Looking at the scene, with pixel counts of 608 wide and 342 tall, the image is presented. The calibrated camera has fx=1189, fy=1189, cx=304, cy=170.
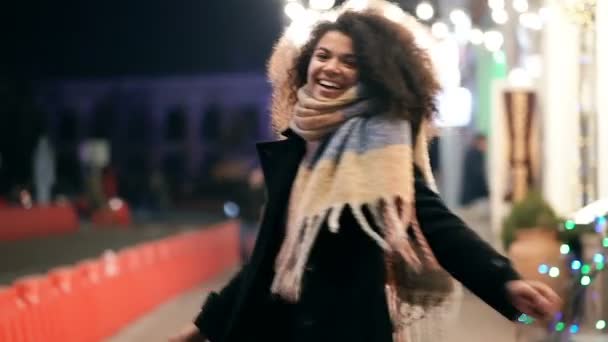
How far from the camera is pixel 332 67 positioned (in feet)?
12.6

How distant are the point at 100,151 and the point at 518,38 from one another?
107 feet

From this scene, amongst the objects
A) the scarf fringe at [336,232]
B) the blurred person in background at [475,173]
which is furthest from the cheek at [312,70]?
the blurred person in background at [475,173]

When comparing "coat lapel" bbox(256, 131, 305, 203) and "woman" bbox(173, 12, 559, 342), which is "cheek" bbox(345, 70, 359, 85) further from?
"coat lapel" bbox(256, 131, 305, 203)

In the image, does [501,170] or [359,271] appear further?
[501,170]

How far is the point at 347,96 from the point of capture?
3.76 meters

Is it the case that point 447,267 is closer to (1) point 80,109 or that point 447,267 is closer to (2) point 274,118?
(2) point 274,118

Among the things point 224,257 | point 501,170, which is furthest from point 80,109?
point 501,170

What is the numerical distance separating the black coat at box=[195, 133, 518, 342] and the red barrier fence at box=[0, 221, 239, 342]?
4421mm

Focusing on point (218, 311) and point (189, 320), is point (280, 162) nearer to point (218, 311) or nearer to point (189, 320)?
point (218, 311)

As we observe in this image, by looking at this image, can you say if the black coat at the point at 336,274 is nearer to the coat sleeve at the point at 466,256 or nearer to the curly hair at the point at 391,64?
the coat sleeve at the point at 466,256

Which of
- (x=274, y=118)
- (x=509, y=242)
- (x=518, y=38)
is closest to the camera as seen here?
(x=274, y=118)

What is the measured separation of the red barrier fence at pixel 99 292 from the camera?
28.0 ft

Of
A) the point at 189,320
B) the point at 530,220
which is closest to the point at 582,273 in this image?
the point at 530,220

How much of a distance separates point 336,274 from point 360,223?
181 mm
